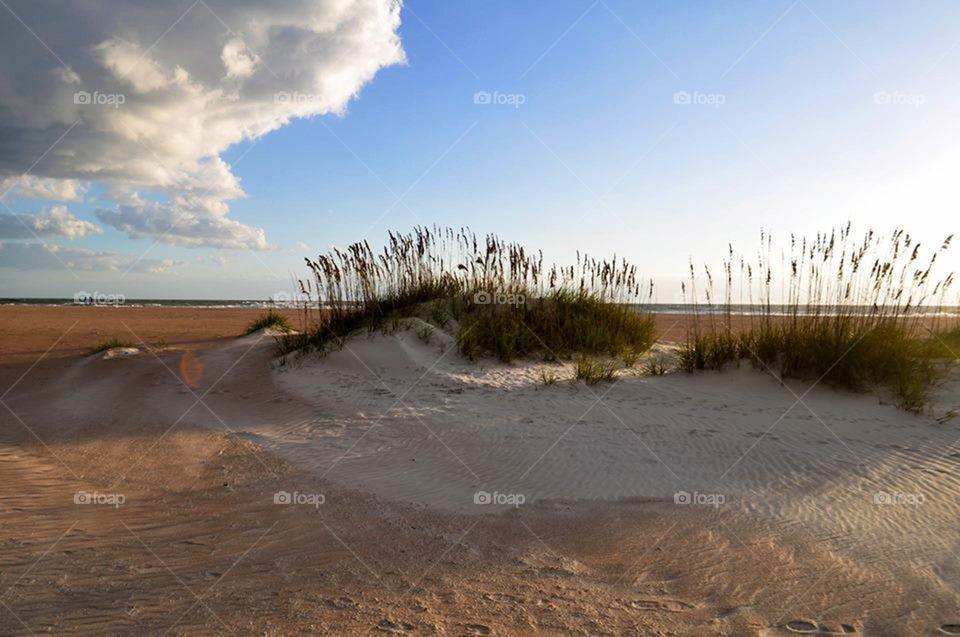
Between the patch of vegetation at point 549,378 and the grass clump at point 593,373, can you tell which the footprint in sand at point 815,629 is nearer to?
the grass clump at point 593,373

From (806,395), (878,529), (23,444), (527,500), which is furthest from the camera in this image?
(806,395)

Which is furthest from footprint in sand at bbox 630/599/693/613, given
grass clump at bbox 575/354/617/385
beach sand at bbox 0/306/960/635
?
grass clump at bbox 575/354/617/385

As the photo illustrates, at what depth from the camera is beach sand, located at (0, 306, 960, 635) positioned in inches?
108

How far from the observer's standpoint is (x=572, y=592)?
9.55 feet

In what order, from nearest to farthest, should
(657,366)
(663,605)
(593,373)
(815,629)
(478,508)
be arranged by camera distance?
(815,629), (663,605), (478,508), (593,373), (657,366)

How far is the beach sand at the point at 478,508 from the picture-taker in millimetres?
2736

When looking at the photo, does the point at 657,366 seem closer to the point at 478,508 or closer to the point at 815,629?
the point at 478,508

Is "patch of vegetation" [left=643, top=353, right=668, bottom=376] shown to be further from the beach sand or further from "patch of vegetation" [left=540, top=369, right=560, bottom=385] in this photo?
"patch of vegetation" [left=540, top=369, right=560, bottom=385]

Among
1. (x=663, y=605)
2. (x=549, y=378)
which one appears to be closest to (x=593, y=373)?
(x=549, y=378)

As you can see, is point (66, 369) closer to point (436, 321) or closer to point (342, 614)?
point (436, 321)

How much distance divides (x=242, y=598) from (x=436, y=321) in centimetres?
725

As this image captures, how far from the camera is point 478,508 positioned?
13.6ft

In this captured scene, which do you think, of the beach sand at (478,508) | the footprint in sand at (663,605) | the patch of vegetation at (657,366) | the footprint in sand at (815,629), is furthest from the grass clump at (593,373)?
the footprint in sand at (815,629)

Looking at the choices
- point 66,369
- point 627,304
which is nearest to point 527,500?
point 627,304
